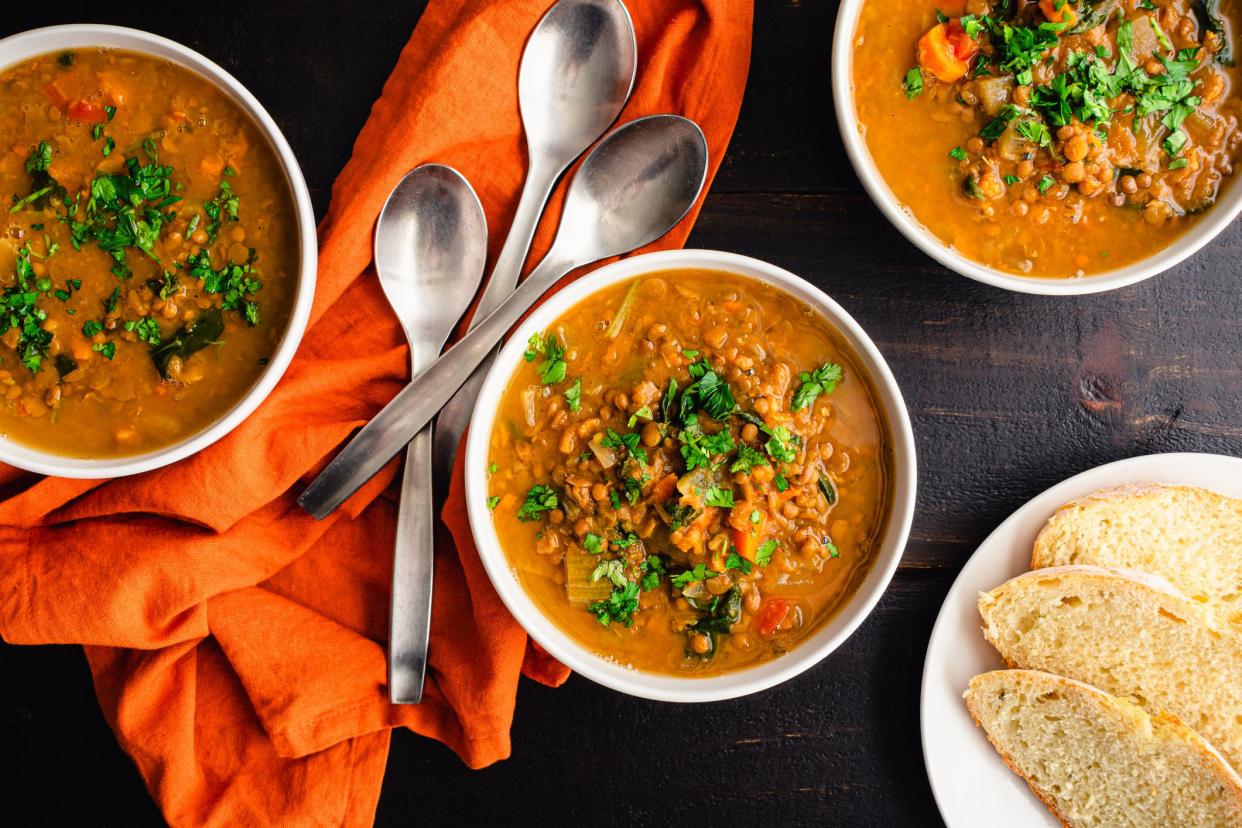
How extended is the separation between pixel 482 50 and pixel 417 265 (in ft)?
2.56

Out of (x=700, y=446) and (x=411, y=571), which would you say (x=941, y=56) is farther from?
(x=411, y=571)

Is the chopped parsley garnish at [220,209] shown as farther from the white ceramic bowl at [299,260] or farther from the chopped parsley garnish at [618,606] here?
the chopped parsley garnish at [618,606]

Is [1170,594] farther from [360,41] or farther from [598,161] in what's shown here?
[360,41]

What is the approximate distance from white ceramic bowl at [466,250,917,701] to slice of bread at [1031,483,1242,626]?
77 centimetres

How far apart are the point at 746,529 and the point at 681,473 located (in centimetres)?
27

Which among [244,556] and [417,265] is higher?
[417,265]

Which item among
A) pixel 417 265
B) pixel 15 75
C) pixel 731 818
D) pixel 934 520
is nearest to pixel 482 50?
pixel 417 265

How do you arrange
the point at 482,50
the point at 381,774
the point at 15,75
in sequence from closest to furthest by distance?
1. the point at 15,75
2. the point at 482,50
3. the point at 381,774

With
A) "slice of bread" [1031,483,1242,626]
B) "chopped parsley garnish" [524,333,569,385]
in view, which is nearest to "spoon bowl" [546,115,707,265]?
"chopped parsley garnish" [524,333,569,385]

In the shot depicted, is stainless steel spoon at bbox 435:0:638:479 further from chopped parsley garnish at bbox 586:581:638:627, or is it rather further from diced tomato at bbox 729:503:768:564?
diced tomato at bbox 729:503:768:564

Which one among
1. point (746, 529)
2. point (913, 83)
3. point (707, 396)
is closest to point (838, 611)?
point (746, 529)

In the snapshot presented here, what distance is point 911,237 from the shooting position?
2932 mm

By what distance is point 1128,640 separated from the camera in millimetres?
3283

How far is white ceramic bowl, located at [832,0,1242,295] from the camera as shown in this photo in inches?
115
